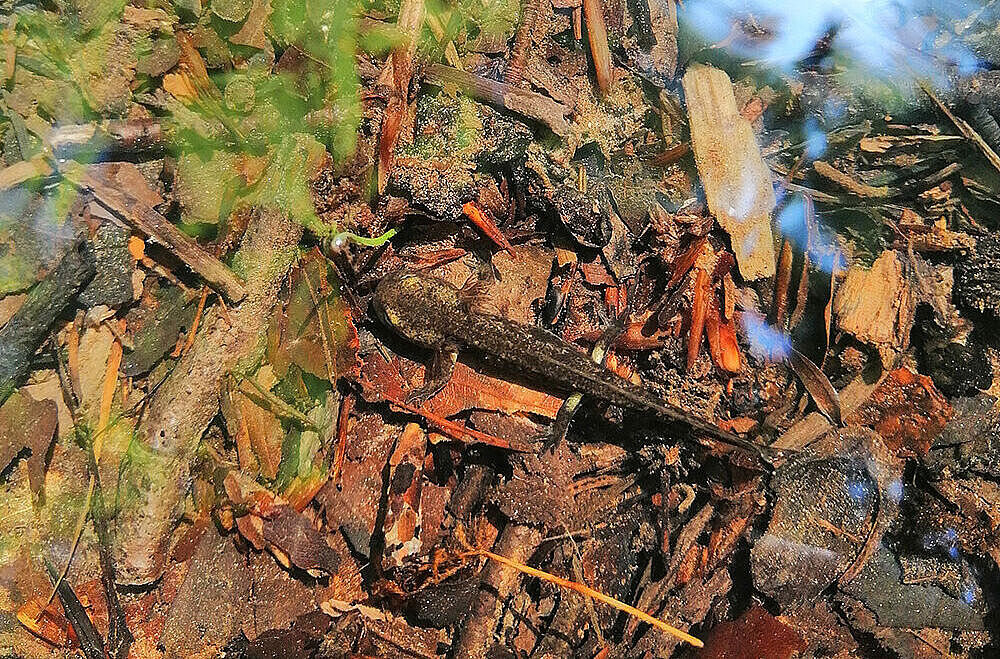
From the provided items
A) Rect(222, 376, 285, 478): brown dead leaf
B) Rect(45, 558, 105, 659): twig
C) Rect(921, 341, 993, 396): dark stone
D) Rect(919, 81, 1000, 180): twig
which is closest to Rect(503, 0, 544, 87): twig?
Rect(919, 81, 1000, 180): twig

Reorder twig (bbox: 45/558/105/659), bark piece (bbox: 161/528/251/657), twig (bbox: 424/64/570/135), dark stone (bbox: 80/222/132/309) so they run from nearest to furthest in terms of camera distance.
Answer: dark stone (bbox: 80/222/132/309), twig (bbox: 45/558/105/659), bark piece (bbox: 161/528/251/657), twig (bbox: 424/64/570/135)

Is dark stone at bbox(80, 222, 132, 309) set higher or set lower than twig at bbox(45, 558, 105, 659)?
higher

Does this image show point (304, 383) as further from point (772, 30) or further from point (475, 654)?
point (772, 30)

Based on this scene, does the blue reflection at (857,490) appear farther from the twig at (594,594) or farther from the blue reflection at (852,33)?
the blue reflection at (852,33)

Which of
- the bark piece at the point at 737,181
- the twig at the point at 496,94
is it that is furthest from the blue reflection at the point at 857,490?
the twig at the point at 496,94

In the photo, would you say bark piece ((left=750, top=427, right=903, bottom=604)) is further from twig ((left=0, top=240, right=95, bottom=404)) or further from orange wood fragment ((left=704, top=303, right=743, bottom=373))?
twig ((left=0, top=240, right=95, bottom=404))

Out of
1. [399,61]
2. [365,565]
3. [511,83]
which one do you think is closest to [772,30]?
[511,83]

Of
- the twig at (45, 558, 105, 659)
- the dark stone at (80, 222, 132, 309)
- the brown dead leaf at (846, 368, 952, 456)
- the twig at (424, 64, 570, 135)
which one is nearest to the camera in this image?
the dark stone at (80, 222, 132, 309)

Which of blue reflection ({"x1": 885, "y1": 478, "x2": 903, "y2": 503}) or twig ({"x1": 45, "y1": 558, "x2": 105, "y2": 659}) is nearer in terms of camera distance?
twig ({"x1": 45, "y1": 558, "x2": 105, "y2": 659})
